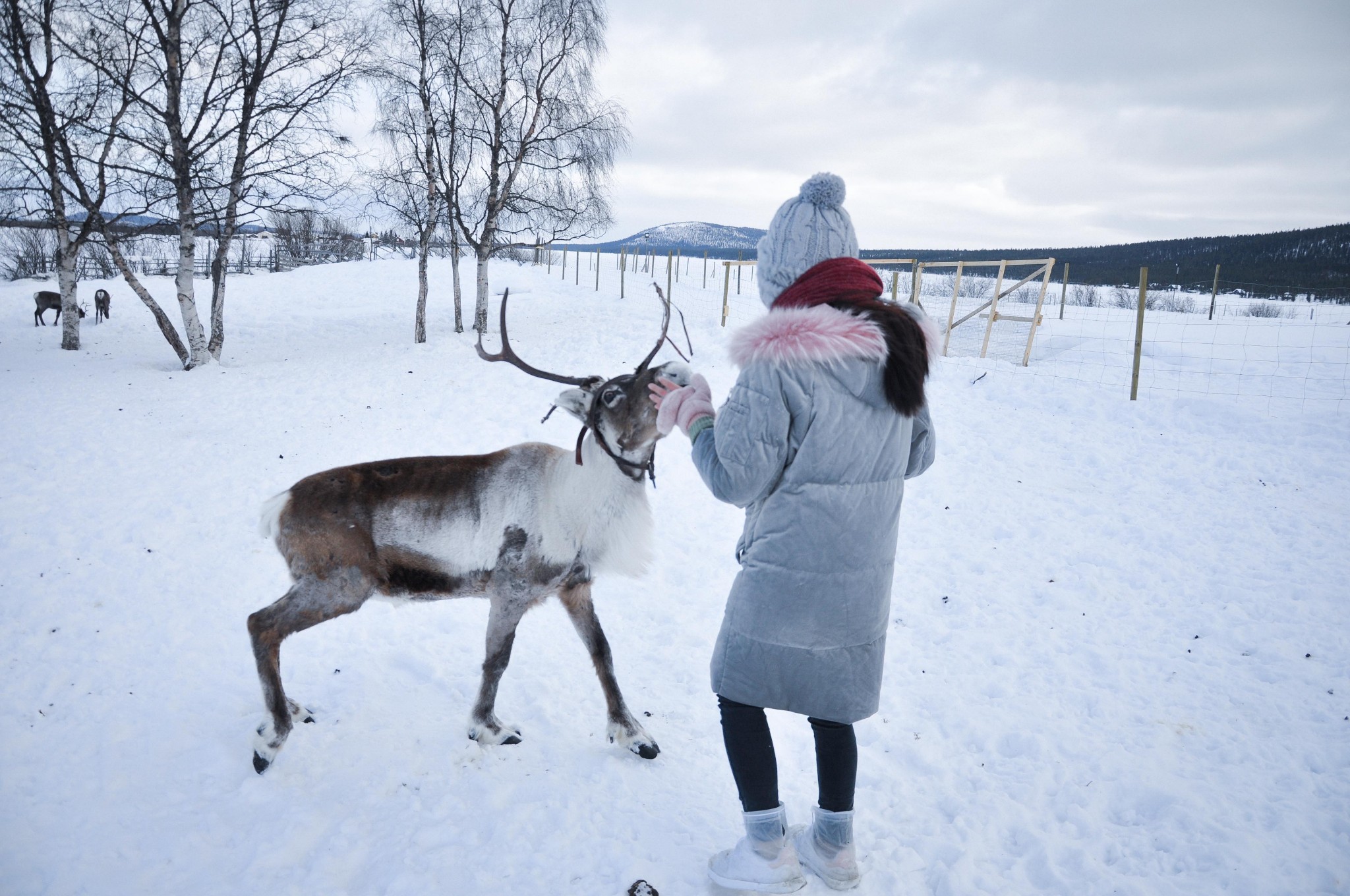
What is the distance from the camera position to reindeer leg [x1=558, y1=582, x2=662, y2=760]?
9.23ft

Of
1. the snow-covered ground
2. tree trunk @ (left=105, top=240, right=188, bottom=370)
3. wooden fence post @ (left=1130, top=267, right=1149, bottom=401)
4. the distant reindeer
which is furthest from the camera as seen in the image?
the distant reindeer

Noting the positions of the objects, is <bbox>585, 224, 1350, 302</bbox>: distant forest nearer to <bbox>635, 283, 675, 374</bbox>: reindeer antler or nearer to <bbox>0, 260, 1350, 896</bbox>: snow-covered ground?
<bbox>0, 260, 1350, 896</bbox>: snow-covered ground

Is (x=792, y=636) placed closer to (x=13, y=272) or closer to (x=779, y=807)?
(x=779, y=807)

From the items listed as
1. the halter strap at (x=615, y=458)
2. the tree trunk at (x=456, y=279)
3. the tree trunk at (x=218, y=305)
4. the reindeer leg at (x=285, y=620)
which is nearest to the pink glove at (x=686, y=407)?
the halter strap at (x=615, y=458)

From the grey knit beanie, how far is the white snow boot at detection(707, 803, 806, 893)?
1.52 meters

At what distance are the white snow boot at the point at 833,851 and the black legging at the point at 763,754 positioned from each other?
5.1 inches

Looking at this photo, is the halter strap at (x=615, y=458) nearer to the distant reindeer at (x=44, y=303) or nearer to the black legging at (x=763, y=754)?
the black legging at (x=763, y=754)

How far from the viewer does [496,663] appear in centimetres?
282

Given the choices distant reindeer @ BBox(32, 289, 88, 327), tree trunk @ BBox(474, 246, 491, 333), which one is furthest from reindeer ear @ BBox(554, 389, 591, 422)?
distant reindeer @ BBox(32, 289, 88, 327)

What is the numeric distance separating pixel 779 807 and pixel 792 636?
2.00 feet

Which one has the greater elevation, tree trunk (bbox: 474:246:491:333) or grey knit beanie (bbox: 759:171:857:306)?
tree trunk (bbox: 474:246:491:333)

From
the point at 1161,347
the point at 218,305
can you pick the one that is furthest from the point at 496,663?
the point at 1161,347

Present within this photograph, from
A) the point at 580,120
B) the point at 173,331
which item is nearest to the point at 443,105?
the point at 580,120

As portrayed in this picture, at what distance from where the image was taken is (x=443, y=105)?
12.5 metres
